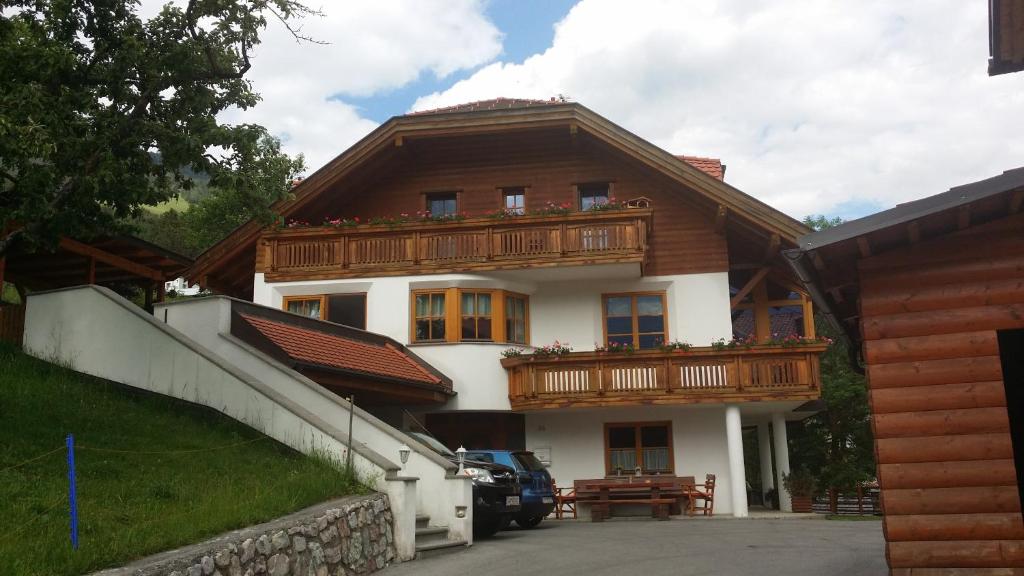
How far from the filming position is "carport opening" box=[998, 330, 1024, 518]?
1054 cm

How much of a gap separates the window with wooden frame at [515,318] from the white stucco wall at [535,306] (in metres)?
0.22

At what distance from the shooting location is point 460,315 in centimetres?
2280

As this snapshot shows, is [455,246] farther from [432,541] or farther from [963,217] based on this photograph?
[963,217]

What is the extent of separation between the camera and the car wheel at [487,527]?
1513cm

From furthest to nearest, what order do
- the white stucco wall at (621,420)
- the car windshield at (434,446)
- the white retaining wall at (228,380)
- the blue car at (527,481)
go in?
1. the white stucco wall at (621,420)
2. the blue car at (527,481)
3. the car windshield at (434,446)
4. the white retaining wall at (228,380)

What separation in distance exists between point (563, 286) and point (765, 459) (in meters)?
7.14

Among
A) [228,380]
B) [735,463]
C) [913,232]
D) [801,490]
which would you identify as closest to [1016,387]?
[913,232]

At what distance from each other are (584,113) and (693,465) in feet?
29.9

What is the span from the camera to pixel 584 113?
23391 millimetres

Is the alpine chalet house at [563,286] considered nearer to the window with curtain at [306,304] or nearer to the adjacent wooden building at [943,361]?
the window with curtain at [306,304]

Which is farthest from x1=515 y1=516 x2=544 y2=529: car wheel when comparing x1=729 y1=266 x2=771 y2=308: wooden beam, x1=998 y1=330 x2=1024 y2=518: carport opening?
x1=998 y1=330 x2=1024 y2=518: carport opening

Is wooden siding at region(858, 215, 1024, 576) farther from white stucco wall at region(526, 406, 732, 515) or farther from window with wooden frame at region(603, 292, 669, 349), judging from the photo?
window with wooden frame at region(603, 292, 669, 349)

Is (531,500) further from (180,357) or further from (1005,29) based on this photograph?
(1005,29)

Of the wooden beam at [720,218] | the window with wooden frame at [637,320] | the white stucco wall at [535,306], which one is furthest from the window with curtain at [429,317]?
the wooden beam at [720,218]
